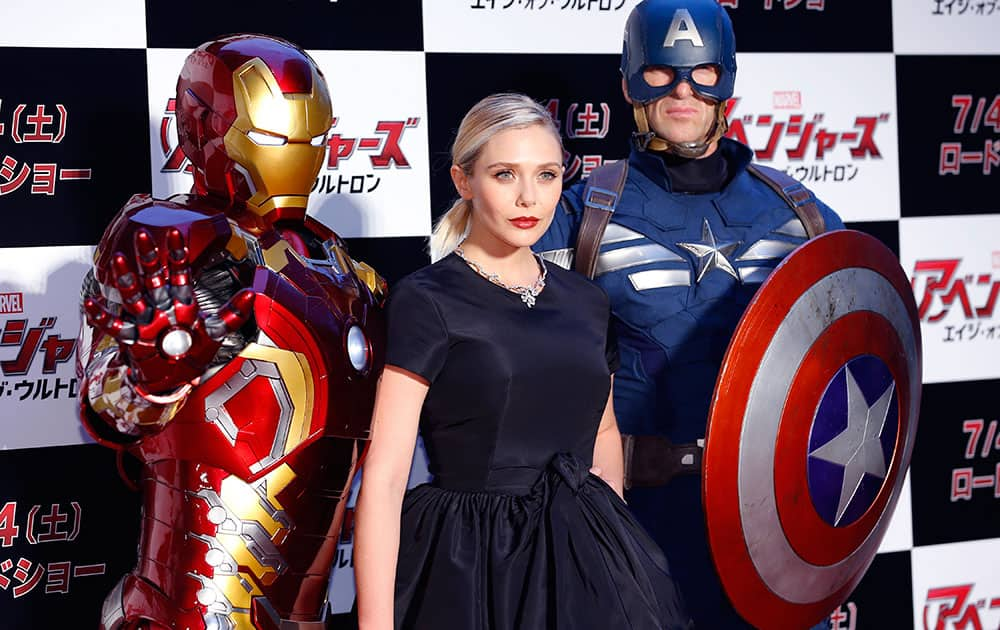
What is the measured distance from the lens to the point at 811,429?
85.1 inches

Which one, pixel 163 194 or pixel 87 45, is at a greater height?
pixel 87 45

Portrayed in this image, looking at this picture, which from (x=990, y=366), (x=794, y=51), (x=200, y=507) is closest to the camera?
(x=200, y=507)

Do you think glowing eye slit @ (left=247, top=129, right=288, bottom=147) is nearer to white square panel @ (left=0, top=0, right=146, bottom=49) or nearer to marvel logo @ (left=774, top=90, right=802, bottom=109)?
white square panel @ (left=0, top=0, right=146, bottom=49)

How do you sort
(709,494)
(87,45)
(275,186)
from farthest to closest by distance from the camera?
(87,45), (709,494), (275,186)

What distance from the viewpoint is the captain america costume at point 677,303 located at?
2.29 metres

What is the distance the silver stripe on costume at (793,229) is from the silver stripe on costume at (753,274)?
100mm

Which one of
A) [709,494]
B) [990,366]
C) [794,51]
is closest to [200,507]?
[709,494]

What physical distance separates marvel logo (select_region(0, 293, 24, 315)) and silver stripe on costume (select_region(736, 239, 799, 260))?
153 cm

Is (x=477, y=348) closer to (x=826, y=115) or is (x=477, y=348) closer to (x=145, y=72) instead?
(x=145, y=72)

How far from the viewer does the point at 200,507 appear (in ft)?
5.65

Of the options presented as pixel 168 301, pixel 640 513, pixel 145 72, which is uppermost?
pixel 145 72

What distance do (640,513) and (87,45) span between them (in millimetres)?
1567

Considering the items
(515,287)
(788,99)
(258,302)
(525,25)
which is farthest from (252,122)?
(788,99)

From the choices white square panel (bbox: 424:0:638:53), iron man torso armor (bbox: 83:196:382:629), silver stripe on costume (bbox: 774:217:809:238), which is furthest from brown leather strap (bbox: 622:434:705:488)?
white square panel (bbox: 424:0:638:53)
